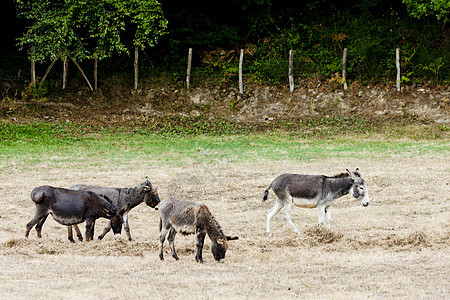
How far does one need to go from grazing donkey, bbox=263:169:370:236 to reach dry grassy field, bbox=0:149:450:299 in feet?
1.89

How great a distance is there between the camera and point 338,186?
44.6 ft

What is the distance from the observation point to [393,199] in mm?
17203

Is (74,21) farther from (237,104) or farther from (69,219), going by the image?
(69,219)

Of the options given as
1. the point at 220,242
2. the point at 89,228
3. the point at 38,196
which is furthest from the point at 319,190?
the point at 38,196

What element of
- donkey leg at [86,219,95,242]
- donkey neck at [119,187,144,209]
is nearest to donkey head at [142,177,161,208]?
donkey neck at [119,187,144,209]

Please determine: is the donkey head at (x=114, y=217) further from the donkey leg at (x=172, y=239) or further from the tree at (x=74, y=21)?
the tree at (x=74, y=21)

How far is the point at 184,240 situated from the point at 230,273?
3045mm

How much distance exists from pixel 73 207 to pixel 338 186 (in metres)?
5.89

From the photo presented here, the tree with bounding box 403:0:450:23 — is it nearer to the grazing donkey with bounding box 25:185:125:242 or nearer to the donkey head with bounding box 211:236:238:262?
the grazing donkey with bounding box 25:185:125:242

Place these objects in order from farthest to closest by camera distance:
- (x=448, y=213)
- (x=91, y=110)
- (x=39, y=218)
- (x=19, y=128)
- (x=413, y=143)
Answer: (x=91, y=110), (x=19, y=128), (x=413, y=143), (x=448, y=213), (x=39, y=218)

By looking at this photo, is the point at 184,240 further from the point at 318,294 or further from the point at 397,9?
the point at 397,9

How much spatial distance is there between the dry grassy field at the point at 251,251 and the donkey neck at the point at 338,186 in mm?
863

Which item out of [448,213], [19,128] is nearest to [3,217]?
[448,213]

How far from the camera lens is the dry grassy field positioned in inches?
354
